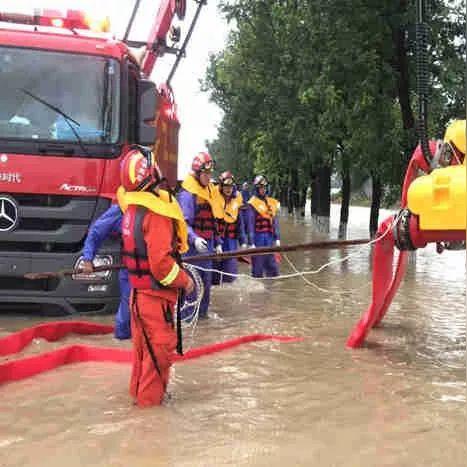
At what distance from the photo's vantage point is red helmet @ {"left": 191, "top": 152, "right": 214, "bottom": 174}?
802 centimetres

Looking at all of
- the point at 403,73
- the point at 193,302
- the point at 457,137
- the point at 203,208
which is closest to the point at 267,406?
the point at 457,137

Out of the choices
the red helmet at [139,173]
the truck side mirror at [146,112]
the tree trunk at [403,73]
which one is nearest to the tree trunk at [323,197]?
the tree trunk at [403,73]

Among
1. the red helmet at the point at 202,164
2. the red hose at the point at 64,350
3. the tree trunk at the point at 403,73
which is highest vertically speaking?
the tree trunk at the point at 403,73

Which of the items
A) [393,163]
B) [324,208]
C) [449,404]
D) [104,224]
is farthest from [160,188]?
[324,208]

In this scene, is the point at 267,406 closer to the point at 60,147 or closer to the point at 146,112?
the point at 60,147

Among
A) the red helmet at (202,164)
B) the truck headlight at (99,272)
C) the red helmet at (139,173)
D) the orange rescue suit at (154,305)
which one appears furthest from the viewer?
the red helmet at (202,164)

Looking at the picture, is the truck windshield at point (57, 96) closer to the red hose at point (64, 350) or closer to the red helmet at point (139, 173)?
the red hose at point (64, 350)

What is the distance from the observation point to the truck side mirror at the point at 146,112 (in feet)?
24.0

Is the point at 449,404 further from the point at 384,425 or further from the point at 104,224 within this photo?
the point at 104,224

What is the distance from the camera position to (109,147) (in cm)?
710

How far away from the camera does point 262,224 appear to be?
12.1 m

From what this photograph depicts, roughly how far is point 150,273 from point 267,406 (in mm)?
1203

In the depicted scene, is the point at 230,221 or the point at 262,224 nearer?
the point at 230,221

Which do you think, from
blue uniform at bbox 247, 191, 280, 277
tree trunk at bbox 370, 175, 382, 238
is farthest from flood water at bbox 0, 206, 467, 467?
tree trunk at bbox 370, 175, 382, 238
